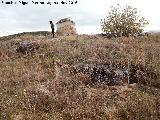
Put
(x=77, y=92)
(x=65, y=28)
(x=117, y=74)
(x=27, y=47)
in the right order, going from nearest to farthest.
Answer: (x=77, y=92) < (x=117, y=74) < (x=27, y=47) < (x=65, y=28)

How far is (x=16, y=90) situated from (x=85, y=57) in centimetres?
423

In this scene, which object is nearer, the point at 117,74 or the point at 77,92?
the point at 77,92

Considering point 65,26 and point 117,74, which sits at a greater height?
point 65,26

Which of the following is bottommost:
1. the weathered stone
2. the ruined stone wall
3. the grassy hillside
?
the grassy hillside

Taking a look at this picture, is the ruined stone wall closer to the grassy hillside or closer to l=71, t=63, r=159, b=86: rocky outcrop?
the grassy hillside

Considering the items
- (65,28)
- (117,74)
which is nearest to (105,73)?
(117,74)

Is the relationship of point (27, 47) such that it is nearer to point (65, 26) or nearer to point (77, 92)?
point (77, 92)

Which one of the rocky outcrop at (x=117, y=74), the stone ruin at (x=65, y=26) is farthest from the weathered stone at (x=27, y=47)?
Answer: the stone ruin at (x=65, y=26)

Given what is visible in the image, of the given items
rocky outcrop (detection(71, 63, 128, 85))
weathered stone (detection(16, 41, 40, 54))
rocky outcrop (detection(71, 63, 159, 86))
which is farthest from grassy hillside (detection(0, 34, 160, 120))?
weathered stone (detection(16, 41, 40, 54))

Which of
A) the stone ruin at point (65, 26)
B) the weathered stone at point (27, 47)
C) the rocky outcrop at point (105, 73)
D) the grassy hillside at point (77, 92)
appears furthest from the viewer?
the stone ruin at point (65, 26)

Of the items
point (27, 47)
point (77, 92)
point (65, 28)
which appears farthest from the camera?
point (65, 28)

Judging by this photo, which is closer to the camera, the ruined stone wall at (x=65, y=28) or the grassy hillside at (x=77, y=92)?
the grassy hillside at (x=77, y=92)

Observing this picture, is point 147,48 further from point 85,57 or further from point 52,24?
point 52,24

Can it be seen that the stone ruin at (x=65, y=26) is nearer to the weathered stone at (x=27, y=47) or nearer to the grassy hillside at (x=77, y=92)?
the weathered stone at (x=27, y=47)
